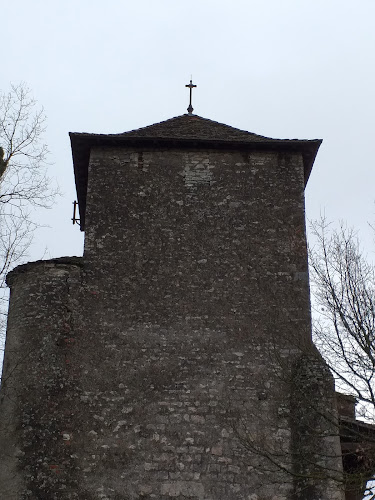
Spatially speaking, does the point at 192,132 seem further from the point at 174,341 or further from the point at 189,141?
the point at 174,341

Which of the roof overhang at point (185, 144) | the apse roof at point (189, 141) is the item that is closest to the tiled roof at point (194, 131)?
the apse roof at point (189, 141)

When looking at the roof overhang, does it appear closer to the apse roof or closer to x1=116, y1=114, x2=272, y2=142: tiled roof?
the apse roof

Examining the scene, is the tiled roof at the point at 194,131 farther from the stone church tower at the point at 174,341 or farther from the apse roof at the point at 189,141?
the stone church tower at the point at 174,341

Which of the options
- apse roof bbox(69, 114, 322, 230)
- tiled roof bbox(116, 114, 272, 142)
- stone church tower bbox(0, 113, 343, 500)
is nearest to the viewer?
stone church tower bbox(0, 113, 343, 500)

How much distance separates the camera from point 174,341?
542 inches

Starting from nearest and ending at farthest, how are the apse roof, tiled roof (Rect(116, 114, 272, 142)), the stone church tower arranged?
1. the stone church tower
2. the apse roof
3. tiled roof (Rect(116, 114, 272, 142))

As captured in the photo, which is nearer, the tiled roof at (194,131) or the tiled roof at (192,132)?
the tiled roof at (192,132)

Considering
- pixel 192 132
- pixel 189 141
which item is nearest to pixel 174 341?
pixel 189 141

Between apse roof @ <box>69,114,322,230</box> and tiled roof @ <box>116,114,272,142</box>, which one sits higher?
tiled roof @ <box>116,114,272,142</box>

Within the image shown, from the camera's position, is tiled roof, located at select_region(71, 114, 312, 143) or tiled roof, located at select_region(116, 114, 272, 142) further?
tiled roof, located at select_region(116, 114, 272, 142)

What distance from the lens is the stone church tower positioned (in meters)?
12.7

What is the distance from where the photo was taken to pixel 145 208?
1505cm

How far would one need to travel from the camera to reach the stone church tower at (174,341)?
1267 cm

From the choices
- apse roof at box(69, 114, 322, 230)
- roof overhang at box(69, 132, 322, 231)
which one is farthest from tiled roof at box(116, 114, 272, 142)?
roof overhang at box(69, 132, 322, 231)
